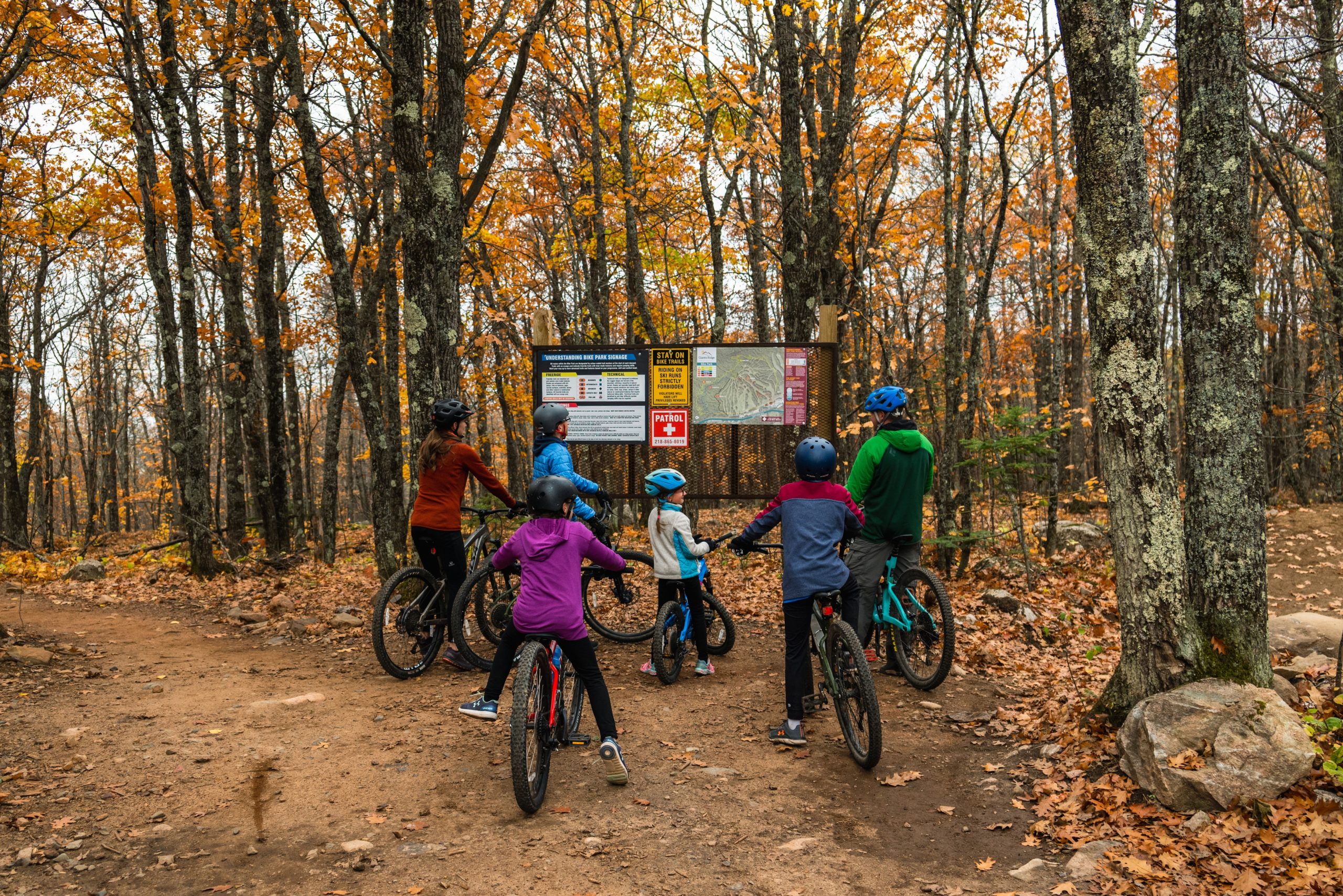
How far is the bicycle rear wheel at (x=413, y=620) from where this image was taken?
7016 mm

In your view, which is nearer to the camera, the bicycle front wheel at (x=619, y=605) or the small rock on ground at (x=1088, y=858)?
the small rock on ground at (x=1088, y=858)

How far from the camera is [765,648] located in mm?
8133

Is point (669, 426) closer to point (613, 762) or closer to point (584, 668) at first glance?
point (584, 668)

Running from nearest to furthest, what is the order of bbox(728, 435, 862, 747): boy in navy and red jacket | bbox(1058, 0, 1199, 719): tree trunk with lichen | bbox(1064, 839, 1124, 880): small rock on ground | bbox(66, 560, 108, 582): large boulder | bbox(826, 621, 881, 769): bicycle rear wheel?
bbox(1064, 839, 1124, 880): small rock on ground < bbox(1058, 0, 1199, 719): tree trunk with lichen < bbox(826, 621, 881, 769): bicycle rear wheel < bbox(728, 435, 862, 747): boy in navy and red jacket < bbox(66, 560, 108, 582): large boulder

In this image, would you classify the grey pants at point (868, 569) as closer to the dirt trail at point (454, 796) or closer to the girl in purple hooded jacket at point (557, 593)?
the dirt trail at point (454, 796)

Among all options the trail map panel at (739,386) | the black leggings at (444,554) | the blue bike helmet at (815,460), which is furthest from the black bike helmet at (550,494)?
the trail map panel at (739,386)

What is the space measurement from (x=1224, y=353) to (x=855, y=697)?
3.09 m

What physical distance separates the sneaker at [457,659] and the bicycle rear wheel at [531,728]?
2.58 m

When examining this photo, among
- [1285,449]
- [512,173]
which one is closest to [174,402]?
[512,173]

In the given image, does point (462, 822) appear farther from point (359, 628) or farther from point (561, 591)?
point (359, 628)

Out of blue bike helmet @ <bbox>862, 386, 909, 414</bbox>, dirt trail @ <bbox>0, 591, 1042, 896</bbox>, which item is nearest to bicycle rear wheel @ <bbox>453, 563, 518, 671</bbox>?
dirt trail @ <bbox>0, 591, 1042, 896</bbox>

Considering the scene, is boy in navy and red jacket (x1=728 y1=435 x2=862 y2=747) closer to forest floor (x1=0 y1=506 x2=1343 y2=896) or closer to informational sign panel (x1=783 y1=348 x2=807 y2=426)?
forest floor (x1=0 y1=506 x2=1343 y2=896)

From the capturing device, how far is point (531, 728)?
4.70 meters

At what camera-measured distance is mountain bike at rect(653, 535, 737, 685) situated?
22.4 feet
